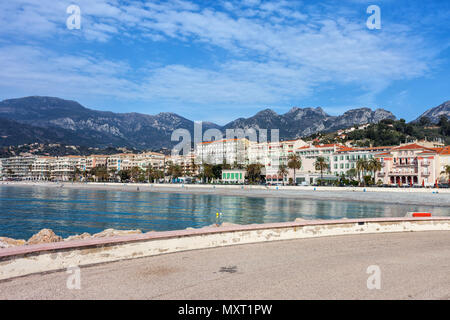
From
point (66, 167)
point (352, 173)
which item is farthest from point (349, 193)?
point (66, 167)

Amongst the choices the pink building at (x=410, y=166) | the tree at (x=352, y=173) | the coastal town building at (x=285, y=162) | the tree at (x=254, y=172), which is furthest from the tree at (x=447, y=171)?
the tree at (x=254, y=172)

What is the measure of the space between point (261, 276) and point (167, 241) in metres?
2.66

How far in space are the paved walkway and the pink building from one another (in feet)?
233

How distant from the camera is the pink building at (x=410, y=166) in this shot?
7262cm

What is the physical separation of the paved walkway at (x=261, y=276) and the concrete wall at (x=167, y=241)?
233 millimetres

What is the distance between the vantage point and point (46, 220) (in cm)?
2847

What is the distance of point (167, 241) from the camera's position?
8391mm

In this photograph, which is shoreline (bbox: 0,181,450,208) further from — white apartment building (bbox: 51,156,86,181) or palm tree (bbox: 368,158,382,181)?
white apartment building (bbox: 51,156,86,181)

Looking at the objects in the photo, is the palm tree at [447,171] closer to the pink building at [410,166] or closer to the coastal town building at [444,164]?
the coastal town building at [444,164]

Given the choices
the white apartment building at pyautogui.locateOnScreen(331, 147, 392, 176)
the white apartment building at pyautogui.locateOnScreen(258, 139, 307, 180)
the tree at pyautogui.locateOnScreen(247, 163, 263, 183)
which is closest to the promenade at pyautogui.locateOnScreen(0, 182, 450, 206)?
the tree at pyautogui.locateOnScreen(247, 163, 263, 183)

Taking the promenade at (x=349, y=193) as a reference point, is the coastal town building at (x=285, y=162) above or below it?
above

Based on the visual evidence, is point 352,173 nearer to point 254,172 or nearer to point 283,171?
point 283,171
